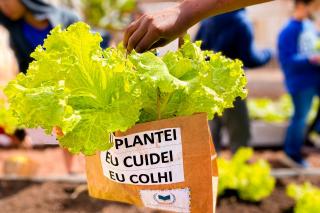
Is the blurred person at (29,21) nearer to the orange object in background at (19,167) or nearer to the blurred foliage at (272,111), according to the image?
the orange object in background at (19,167)

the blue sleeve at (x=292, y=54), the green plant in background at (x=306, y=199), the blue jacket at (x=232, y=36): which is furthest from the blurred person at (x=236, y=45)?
the green plant in background at (x=306, y=199)

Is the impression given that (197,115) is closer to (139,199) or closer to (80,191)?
(139,199)

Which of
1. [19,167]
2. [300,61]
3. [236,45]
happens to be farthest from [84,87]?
[300,61]

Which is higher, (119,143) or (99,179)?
(119,143)

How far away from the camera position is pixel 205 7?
5.43ft

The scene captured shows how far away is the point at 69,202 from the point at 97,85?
2.40 metres

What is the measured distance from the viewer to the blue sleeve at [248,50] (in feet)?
13.4

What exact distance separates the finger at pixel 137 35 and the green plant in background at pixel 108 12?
9358 mm

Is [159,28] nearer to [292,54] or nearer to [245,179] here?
[245,179]

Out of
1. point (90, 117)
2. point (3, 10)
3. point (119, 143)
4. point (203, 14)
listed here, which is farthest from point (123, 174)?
point (3, 10)

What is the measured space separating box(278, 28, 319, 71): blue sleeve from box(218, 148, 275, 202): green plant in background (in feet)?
4.20

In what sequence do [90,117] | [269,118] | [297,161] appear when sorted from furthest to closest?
[269,118], [297,161], [90,117]

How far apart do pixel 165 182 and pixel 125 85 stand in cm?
35

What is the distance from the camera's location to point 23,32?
396cm
